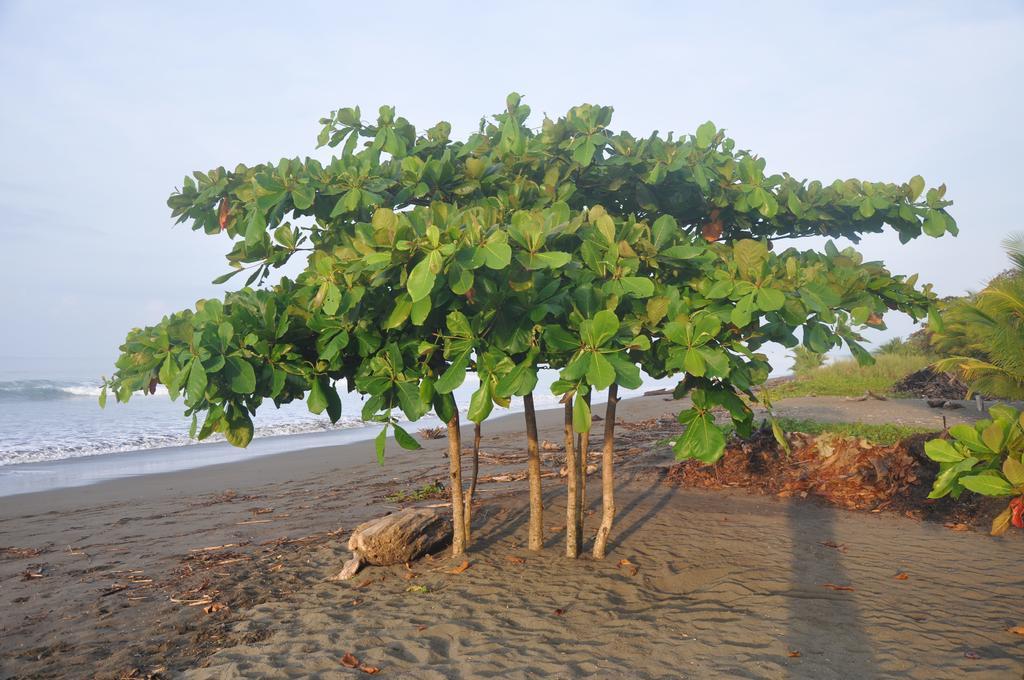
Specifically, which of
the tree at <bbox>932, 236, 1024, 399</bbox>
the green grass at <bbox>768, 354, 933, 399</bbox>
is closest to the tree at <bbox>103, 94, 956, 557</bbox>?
the tree at <bbox>932, 236, 1024, 399</bbox>

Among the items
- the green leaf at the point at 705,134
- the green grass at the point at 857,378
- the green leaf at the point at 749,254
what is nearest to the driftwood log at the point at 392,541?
the green leaf at the point at 749,254

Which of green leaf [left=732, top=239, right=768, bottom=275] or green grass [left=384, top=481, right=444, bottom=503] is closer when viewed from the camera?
green leaf [left=732, top=239, right=768, bottom=275]

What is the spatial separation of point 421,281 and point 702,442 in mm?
1784

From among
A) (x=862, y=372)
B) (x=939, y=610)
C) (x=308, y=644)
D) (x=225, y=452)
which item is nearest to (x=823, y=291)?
(x=939, y=610)

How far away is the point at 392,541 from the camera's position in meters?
5.45

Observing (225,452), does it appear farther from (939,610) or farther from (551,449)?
(939,610)

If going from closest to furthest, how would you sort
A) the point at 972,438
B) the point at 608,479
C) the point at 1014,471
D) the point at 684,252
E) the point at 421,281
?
the point at 1014,471 → the point at 972,438 → the point at 421,281 → the point at 684,252 → the point at 608,479

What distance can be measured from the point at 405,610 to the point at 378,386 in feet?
5.85

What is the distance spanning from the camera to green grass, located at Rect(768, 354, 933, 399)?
16672 millimetres

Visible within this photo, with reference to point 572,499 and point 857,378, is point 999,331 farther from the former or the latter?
point 857,378

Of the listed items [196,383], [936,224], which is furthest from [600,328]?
[936,224]

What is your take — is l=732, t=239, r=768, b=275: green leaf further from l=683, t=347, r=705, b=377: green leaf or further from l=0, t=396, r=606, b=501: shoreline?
l=0, t=396, r=606, b=501: shoreline

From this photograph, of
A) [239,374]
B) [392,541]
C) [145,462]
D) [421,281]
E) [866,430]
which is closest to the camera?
[421,281]

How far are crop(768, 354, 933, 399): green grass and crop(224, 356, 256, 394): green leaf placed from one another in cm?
1438
